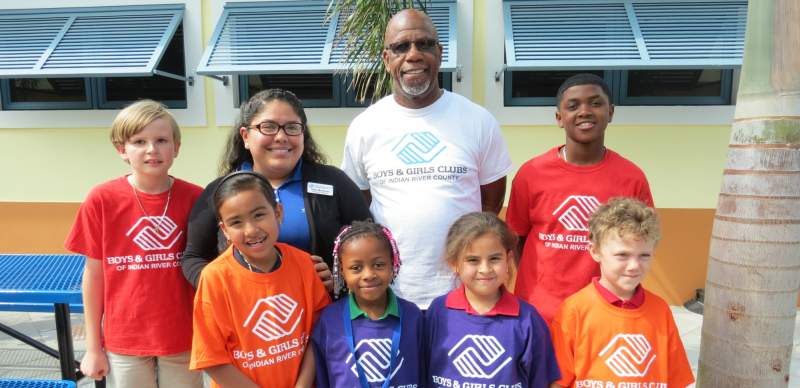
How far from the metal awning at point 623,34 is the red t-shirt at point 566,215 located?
2.82 m

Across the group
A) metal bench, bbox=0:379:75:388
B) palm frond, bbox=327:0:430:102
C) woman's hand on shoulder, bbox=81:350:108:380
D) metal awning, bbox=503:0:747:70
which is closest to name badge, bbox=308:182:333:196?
woman's hand on shoulder, bbox=81:350:108:380

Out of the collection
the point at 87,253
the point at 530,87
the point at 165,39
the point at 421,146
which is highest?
the point at 165,39

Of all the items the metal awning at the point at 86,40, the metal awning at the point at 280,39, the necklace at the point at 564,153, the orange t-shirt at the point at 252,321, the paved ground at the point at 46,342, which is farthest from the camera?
the metal awning at the point at 86,40

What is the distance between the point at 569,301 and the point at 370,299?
0.76 meters

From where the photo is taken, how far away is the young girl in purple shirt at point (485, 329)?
6.10 feet

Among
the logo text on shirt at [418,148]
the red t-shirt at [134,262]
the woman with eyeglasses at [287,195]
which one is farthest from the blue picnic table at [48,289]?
the logo text on shirt at [418,148]

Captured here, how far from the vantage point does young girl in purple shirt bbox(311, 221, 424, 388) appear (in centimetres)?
186

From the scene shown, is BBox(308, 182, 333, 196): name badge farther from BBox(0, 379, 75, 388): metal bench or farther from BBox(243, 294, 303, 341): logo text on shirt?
BBox(0, 379, 75, 388): metal bench

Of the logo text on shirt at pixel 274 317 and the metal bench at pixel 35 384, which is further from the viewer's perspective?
the metal bench at pixel 35 384

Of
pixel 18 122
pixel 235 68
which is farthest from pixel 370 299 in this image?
pixel 18 122

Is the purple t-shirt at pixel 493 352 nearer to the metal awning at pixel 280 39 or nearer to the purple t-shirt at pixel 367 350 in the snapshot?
the purple t-shirt at pixel 367 350

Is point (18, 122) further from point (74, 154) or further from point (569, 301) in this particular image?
point (569, 301)

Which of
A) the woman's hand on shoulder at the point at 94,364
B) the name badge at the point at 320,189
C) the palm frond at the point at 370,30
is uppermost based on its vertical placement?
the palm frond at the point at 370,30

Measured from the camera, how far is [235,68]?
5008mm
